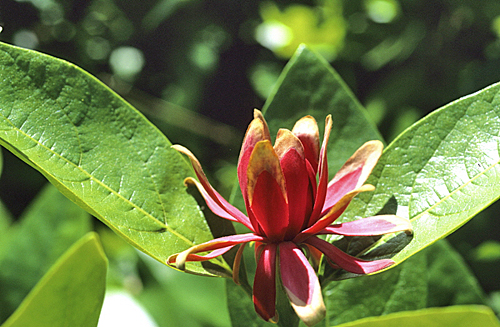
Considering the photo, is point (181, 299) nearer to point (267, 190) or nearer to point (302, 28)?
point (267, 190)

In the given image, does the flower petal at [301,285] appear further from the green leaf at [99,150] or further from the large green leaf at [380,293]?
the large green leaf at [380,293]

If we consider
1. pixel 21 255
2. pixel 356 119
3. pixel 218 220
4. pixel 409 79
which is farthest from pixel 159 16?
pixel 218 220

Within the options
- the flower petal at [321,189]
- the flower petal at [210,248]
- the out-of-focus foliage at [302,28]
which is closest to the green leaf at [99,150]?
the flower petal at [210,248]

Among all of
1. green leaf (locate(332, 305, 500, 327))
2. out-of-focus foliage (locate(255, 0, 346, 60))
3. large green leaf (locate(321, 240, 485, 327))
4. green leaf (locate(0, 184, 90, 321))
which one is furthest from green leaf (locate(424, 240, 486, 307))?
out-of-focus foliage (locate(255, 0, 346, 60))

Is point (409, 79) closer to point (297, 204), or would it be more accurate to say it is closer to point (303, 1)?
point (303, 1)

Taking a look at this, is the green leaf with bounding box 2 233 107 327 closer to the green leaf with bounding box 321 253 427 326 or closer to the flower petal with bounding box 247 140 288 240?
the flower petal with bounding box 247 140 288 240
